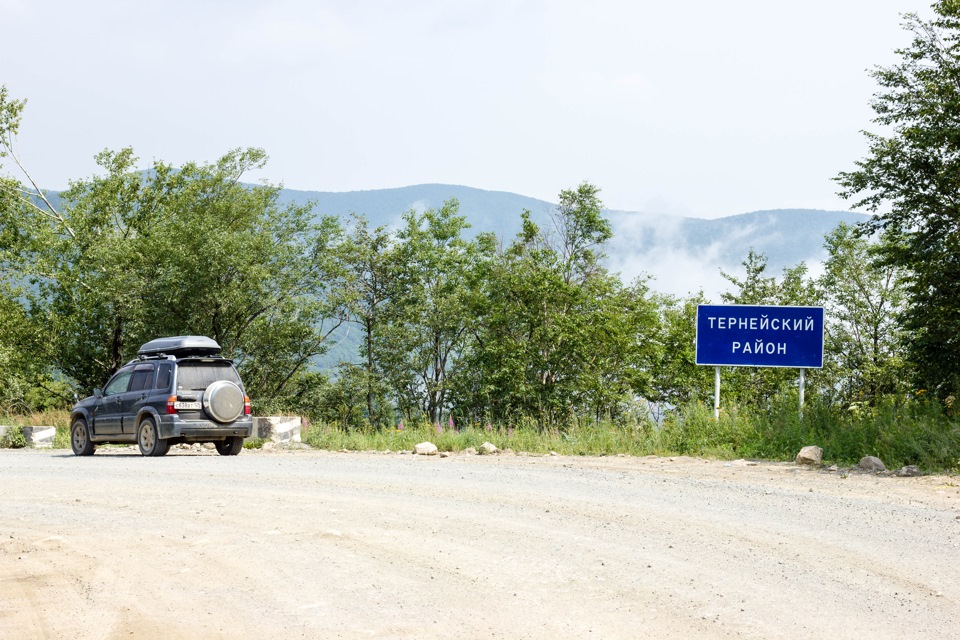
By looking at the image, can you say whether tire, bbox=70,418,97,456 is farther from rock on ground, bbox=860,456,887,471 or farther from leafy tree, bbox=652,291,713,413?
leafy tree, bbox=652,291,713,413

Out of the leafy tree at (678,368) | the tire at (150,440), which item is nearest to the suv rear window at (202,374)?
the tire at (150,440)

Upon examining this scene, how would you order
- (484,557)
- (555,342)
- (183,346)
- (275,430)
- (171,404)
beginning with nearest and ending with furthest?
(484,557) < (171,404) < (183,346) < (275,430) < (555,342)

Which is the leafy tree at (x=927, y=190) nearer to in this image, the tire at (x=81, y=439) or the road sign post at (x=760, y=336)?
the road sign post at (x=760, y=336)

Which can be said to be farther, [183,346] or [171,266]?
[171,266]

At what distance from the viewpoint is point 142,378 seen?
1895 centimetres

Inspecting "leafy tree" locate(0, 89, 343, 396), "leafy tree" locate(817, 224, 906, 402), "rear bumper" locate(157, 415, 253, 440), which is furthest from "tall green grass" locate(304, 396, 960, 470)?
"leafy tree" locate(817, 224, 906, 402)

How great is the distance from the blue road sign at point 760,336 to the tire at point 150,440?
1096 cm

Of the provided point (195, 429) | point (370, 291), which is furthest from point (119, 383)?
point (370, 291)

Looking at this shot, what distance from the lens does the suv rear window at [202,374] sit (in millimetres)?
18422

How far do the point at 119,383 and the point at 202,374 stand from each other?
2.23m

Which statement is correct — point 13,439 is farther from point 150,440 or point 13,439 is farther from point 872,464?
point 872,464

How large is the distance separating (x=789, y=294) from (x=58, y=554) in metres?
47.9

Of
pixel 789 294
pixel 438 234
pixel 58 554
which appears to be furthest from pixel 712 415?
pixel 789 294

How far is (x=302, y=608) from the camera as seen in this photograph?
595 cm
